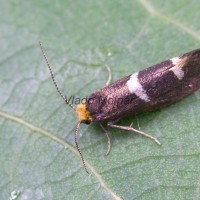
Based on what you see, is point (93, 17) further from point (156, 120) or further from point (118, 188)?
point (118, 188)

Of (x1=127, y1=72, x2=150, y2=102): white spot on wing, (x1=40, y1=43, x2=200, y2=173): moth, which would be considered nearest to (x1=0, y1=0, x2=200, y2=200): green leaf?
(x1=40, y1=43, x2=200, y2=173): moth

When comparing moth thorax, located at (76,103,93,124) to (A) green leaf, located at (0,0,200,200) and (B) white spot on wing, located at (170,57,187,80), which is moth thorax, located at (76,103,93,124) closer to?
(A) green leaf, located at (0,0,200,200)

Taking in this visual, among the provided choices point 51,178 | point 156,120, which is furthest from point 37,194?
point 156,120

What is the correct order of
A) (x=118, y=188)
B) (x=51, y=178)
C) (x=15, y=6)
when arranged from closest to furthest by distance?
(x=118, y=188) → (x=51, y=178) → (x=15, y=6)

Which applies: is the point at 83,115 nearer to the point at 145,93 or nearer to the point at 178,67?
the point at 145,93

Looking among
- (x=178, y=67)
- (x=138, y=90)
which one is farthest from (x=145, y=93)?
(x=178, y=67)
